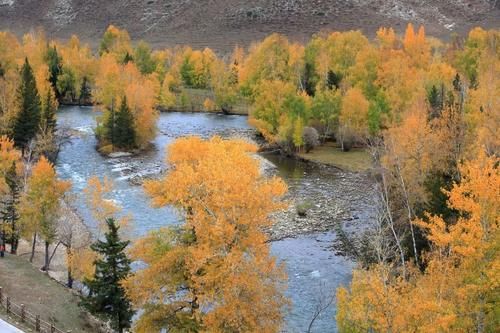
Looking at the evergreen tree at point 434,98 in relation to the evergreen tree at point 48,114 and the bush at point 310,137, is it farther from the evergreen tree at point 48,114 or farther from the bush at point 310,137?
the evergreen tree at point 48,114

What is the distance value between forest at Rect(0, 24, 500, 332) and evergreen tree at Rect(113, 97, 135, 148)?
24cm

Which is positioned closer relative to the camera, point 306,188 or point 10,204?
point 10,204

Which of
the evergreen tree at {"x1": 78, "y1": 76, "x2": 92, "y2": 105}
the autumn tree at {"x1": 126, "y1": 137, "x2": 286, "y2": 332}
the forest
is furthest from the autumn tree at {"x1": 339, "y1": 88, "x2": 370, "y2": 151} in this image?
the evergreen tree at {"x1": 78, "y1": 76, "x2": 92, "y2": 105}

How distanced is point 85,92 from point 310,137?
52.3 metres

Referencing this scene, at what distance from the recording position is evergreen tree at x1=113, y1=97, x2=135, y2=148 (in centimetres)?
7612

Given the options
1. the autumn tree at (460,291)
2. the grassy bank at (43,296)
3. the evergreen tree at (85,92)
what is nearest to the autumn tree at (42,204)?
the grassy bank at (43,296)

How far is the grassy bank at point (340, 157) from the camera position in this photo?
6919 centimetres

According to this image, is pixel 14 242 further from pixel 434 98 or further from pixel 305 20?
pixel 305 20

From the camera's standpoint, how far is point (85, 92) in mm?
112250

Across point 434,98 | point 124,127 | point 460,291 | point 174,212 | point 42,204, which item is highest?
point 460,291

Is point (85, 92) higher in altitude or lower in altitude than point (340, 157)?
lower

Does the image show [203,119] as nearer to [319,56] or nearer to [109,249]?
[319,56]

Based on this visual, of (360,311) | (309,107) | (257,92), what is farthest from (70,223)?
(257,92)

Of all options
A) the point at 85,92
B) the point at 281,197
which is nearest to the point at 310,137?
the point at 281,197
